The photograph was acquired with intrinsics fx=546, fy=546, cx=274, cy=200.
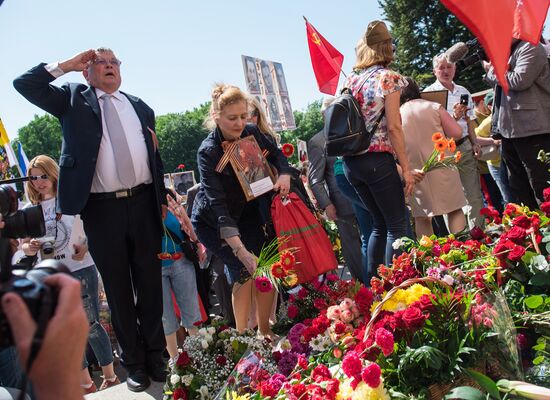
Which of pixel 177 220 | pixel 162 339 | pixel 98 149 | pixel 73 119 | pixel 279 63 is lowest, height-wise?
pixel 162 339

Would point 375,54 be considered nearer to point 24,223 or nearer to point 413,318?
point 413,318

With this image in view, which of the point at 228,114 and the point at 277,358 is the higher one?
Answer: the point at 228,114

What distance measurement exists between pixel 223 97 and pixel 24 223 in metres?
2.10

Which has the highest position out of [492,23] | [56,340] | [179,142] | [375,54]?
[179,142]

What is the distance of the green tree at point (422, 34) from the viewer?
3622 centimetres

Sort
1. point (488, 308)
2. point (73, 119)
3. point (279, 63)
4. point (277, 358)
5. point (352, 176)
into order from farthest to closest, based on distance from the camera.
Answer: point (279, 63) → point (352, 176) → point (73, 119) → point (277, 358) → point (488, 308)

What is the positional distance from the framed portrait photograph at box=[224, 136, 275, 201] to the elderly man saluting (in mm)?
511

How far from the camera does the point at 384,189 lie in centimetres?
354

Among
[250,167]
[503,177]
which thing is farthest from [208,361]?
[503,177]

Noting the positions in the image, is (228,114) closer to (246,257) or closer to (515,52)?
(246,257)

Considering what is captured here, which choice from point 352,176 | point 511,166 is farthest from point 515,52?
point 352,176

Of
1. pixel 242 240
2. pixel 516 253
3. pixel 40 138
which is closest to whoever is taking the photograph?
Answer: pixel 516 253

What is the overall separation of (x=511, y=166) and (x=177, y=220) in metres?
2.65

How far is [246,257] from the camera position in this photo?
322 centimetres
